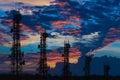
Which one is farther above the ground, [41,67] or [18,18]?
[18,18]

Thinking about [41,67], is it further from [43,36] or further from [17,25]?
[17,25]

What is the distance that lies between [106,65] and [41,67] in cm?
5820

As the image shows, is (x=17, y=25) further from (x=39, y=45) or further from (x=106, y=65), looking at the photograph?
(x=106, y=65)

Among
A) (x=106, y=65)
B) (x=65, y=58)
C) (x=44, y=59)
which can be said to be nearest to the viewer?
(x=44, y=59)

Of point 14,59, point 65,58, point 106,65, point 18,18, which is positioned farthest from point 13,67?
point 106,65

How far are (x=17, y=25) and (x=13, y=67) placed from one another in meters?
7.36

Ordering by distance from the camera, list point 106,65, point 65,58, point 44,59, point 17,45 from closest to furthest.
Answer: point 17,45 < point 44,59 < point 65,58 < point 106,65

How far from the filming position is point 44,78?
110 meters

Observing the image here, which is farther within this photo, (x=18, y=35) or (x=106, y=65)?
(x=106, y=65)

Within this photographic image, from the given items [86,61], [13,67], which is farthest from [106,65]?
[13,67]

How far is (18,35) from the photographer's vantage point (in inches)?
3169

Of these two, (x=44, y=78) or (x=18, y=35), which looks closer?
(x=18, y=35)

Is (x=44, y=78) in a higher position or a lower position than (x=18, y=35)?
lower

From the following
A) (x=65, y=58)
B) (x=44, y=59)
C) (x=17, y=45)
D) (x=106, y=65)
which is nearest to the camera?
(x=17, y=45)
